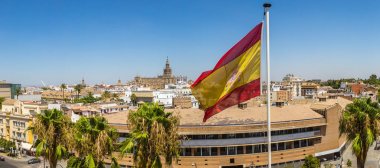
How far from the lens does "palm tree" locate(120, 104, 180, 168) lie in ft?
96.7

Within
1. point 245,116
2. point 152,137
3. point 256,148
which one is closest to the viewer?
point 152,137

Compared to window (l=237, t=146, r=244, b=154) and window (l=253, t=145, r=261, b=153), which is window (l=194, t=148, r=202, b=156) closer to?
window (l=237, t=146, r=244, b=154)

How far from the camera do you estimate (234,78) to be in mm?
20859

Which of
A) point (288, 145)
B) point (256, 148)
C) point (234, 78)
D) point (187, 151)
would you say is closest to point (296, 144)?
point (288, 145)

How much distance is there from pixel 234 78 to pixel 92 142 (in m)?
16.0

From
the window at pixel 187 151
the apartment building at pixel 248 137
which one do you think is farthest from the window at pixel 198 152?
the window at pixel 187 151

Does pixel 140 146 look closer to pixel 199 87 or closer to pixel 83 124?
pixel 83 124

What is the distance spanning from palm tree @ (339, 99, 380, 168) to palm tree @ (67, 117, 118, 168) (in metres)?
24.2

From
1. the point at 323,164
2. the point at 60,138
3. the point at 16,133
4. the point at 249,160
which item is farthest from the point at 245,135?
the point at 16,133

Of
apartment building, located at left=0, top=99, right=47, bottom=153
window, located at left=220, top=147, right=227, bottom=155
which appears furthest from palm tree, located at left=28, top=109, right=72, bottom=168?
apartment building, located at left=0, top=99, right=47, bottom=153

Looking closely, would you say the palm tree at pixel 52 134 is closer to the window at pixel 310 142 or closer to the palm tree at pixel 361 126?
the palm tree at pixel 361 126

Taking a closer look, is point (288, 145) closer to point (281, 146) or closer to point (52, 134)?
point (281, 146)

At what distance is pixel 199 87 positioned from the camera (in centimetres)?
2233

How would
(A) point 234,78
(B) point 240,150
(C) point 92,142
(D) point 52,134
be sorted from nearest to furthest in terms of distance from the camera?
(A) point 234,78, (C) point 92,142, (D) point 52,134, (B) point 240,150
